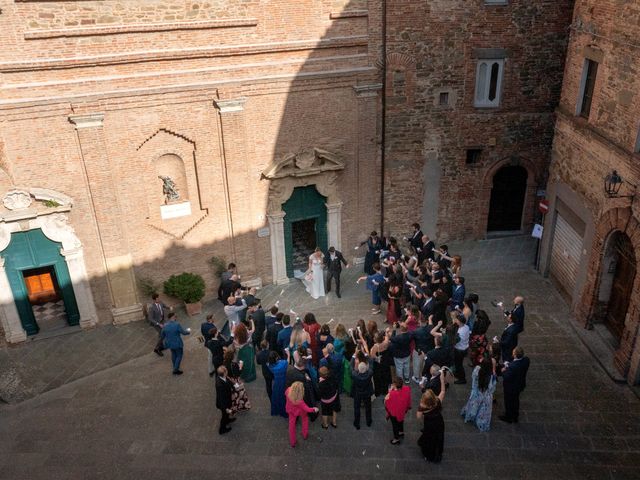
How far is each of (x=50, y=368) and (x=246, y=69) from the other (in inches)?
339

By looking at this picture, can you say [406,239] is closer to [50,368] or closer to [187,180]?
[187,180]

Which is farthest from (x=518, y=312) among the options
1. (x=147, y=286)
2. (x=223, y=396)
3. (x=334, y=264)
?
(x=147, y=286)

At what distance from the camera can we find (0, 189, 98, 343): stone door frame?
45.3ft

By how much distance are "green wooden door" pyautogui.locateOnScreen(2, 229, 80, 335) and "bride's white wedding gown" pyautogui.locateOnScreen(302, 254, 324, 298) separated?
20.3 feet

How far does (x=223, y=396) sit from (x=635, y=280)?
29.0 ft

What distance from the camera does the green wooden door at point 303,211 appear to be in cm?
1686

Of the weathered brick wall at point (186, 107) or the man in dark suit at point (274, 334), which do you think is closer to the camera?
the man in dark suit at point (274, 334)

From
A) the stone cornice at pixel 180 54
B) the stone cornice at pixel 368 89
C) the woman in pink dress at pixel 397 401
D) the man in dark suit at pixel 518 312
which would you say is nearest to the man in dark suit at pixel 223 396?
the woman in pink dress at pixel 397 401

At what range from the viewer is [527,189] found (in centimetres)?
1905

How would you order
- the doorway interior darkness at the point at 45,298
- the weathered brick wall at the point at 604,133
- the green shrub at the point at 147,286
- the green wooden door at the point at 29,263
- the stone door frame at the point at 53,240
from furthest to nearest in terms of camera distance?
1. the doorway interior darkness at the point at 45,298
2. the green shrub at the point at 147,286
3. the green wooden door at the point at 29,263
4. the stone door frame at the point at 53,240
5. the weathered brick wall at the point at 604,133

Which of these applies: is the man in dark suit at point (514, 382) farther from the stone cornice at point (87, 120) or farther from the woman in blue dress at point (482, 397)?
the stone cornice at point (87, 120)

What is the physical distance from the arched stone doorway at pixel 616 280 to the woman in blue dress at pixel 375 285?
5256 millimetres

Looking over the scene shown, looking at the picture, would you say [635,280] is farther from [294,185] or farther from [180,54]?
[180,54]

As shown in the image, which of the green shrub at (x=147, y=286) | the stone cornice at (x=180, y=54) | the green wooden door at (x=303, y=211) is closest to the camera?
the stone cornice at (x=180, y=54)
